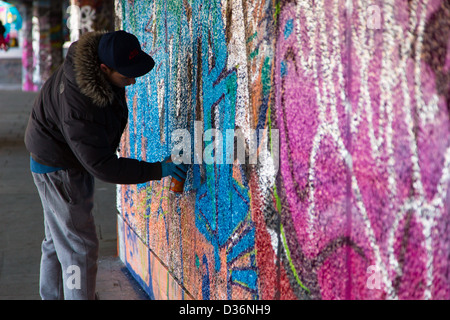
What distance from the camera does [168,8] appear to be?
148 inches

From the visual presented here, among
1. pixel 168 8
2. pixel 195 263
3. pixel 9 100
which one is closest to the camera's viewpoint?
pixel 195 263

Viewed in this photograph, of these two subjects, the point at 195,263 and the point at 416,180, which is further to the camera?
the point at 195,263

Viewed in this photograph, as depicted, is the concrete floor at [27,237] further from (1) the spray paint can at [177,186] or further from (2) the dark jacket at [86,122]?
(2) the dark jacket at [86,122]

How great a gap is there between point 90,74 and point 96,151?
1.26 feet

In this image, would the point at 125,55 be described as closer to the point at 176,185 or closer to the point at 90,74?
the point at 90,74

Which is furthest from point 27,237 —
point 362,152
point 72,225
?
point 362,152

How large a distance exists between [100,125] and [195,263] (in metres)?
0.88

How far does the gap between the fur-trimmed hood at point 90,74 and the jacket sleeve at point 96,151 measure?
125mm

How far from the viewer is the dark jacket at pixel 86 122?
3.09 metres

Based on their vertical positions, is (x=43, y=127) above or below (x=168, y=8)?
below

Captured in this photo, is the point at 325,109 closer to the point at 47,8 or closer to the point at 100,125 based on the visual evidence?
the point at 100,125

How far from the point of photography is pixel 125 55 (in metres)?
3.07

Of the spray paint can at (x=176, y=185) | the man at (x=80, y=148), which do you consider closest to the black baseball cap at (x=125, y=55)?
the man at (x=80, y=148)
